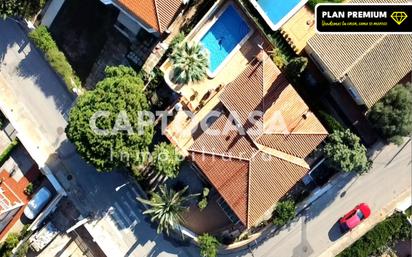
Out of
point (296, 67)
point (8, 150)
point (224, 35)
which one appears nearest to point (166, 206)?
point (224, 35)

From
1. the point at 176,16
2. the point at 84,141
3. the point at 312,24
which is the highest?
the point at 176,16

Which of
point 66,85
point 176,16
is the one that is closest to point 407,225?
point 176,16

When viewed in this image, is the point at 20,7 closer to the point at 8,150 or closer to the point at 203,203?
the point at 8,150

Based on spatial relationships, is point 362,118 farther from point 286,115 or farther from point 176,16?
point 176,16

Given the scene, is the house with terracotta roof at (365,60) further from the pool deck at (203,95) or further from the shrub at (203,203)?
the shrub at (203,203)

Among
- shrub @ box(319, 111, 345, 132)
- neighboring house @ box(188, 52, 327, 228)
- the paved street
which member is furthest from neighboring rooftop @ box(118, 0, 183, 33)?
the paved street

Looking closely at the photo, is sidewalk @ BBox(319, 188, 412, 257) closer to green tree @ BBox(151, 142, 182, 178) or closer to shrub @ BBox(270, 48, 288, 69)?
shrub @ BBox(270, 48, 288, 69)
